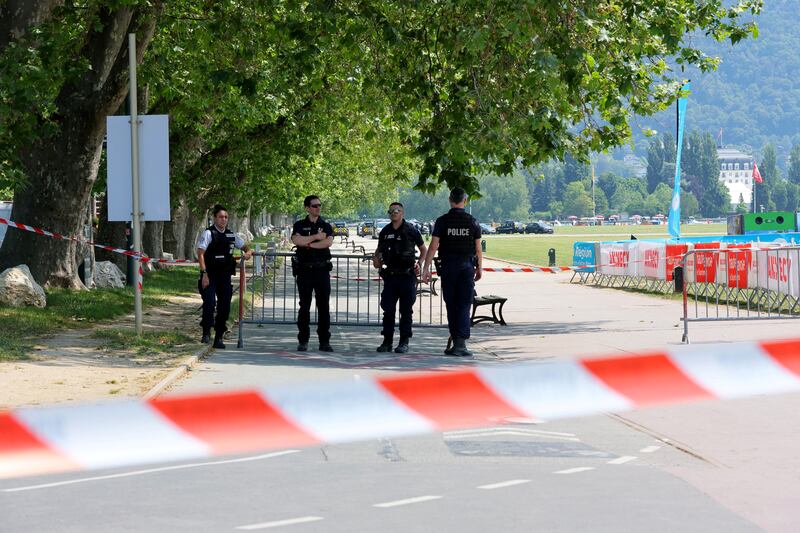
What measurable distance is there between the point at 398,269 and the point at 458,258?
1.24 meters

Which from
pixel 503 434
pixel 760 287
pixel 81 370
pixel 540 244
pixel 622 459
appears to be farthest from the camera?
pixel 540 244

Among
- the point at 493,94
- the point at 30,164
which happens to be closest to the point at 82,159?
the point at 30,164

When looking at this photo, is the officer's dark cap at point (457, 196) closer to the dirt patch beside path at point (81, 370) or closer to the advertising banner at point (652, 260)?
the dirt patch beside path at point (81, 370)

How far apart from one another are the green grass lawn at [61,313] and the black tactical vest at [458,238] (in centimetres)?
491

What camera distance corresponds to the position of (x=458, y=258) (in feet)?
49.1

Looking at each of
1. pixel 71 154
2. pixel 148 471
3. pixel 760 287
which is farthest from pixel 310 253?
pixel 760 287

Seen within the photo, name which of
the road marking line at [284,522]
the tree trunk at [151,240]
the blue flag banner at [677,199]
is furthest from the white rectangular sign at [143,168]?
the blue flag banner at [677,199]

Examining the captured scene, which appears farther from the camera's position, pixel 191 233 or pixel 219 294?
pixel 191 233

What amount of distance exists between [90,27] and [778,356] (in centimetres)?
2022

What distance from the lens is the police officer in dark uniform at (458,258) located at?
48.9 ft

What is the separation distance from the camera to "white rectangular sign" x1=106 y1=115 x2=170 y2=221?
1642 centimetres

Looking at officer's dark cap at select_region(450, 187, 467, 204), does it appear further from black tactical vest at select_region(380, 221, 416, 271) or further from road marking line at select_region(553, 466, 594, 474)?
road marking line at select_region(553, 466, 594, 474)

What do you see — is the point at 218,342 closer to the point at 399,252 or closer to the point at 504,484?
the point at 399,252

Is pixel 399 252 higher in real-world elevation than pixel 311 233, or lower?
lower
